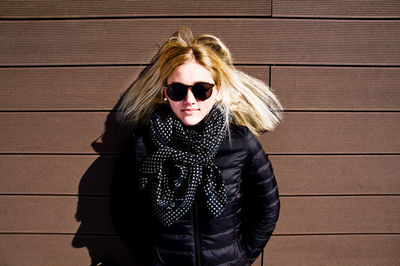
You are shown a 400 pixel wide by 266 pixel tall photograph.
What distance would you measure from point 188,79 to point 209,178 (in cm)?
46

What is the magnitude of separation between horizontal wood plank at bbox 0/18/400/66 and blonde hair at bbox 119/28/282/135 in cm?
10

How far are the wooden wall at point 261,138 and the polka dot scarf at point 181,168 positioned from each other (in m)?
0.44

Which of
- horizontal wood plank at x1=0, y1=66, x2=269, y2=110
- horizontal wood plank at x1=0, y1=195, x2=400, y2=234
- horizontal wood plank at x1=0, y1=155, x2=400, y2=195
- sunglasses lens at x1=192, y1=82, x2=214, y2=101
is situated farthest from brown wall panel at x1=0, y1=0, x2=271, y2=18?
horizontal wood plank at x1=0, y1=195, x2=400, y2=234

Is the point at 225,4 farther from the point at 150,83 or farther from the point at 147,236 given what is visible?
the point at 147,236

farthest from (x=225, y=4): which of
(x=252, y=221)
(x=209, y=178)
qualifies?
(x=252, y=221)

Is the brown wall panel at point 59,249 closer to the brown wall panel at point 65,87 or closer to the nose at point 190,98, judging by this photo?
the brown wall panel at point 65,87

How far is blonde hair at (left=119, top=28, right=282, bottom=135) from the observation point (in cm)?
104

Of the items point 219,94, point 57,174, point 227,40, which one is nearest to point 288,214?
point 219,94

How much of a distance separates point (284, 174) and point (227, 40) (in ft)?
2.91

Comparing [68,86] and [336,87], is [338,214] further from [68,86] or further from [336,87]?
[68,86]

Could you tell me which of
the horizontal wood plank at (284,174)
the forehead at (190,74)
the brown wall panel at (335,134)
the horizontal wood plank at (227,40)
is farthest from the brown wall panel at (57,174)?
the brown wall panel at (335,134)

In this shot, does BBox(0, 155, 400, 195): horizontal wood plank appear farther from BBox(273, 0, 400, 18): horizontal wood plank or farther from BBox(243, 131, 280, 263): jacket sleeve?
BBox(273, 0, 400, 18): horizontal wood plank

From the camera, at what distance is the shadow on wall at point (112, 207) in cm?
113

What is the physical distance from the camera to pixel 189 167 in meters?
0.98
